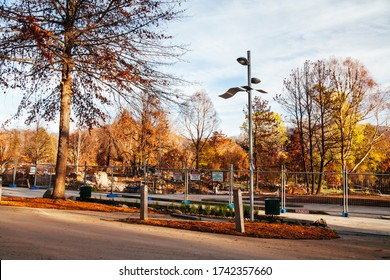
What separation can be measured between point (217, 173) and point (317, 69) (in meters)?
22.7

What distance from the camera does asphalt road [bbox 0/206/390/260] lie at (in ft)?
22.5

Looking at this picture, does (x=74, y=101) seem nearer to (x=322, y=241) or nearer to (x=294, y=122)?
(x=322, y=241)

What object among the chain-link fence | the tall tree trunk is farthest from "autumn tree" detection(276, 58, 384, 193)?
the tall tree trunk

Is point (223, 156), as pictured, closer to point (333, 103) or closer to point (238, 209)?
point (333, 103)

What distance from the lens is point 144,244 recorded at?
318 inches

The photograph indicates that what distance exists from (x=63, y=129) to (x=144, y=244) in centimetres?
1070

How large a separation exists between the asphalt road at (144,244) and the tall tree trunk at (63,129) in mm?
5506

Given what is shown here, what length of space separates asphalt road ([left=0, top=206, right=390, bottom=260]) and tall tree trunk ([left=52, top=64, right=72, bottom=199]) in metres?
5.51

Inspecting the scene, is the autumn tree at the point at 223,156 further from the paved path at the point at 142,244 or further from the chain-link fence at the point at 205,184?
the paved path at the point at 142,244

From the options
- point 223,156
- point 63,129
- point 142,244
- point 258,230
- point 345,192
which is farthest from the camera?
point 223,156

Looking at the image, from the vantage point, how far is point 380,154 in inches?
2174

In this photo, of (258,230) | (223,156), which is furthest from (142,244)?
(223,156)

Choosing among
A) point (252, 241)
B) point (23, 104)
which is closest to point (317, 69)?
point (23, 104)

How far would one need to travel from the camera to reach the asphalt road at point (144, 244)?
687 cm
